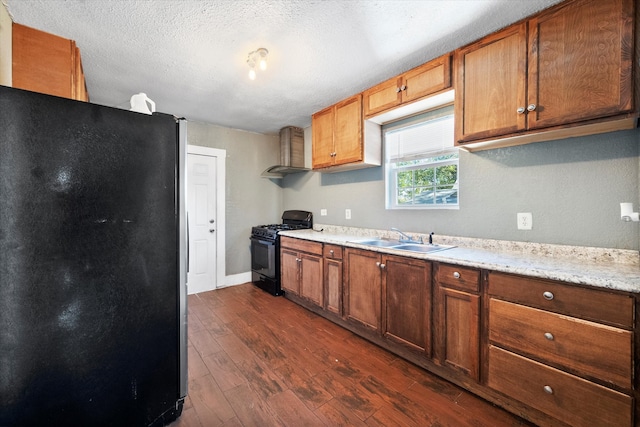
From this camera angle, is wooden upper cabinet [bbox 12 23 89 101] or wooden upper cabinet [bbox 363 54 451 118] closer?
wooden upper cabinet [bbox 12 23 89 101]

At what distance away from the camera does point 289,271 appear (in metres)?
3.35

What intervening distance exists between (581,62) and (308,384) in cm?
263

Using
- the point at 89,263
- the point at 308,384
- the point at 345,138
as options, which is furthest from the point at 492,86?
the point at 89,263

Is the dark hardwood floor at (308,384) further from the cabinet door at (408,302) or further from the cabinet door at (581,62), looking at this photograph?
the cabinet door at (581,62)

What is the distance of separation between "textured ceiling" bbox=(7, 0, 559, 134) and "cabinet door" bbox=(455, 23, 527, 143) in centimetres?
11

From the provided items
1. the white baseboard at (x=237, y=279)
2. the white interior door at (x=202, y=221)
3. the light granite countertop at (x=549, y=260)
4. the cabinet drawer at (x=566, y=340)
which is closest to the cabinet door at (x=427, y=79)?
the light granite countertop at (x=549, y=260)

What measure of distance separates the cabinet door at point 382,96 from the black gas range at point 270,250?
6.19 feet

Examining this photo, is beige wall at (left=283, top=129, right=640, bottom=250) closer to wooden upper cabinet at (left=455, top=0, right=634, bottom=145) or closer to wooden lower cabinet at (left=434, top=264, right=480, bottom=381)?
wooden upper cabinet at (left=455, top=0, right=634, bottom=145)

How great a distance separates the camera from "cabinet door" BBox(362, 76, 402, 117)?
2.41m

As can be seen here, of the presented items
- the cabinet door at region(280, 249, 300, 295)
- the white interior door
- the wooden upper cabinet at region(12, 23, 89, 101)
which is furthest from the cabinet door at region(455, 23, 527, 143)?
the white interior door

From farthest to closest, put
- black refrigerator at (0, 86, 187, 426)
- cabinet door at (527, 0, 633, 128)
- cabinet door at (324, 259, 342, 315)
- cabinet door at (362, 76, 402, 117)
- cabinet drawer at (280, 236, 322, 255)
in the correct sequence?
1. cabinet drawer at (280, 236, 322, 255)
2. cabinet door at (324, 259, 342, 315)
3. cabinet door at (362, 76, 402, 117)
4. cabinet door at (527, 0, 633, 128)
5. black refrigerator at (0, 86, 187, 426)

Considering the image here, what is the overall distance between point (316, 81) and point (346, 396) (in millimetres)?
2671

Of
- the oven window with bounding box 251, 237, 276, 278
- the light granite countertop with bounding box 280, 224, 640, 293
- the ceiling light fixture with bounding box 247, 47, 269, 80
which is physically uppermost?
the ceiling light fixture with bounding box 247, 47, 269, 80

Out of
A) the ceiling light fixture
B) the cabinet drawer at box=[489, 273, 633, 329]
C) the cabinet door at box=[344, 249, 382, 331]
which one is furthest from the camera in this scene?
the cabinet door at box=[344, 249, 382, 331]
